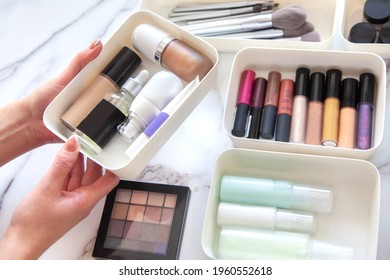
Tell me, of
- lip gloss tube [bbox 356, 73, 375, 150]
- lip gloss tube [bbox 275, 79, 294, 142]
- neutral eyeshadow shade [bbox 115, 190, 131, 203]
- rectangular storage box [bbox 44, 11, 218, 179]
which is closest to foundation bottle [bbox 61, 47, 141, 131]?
rectangular storage box [bbox 44, 11, 218, 179]

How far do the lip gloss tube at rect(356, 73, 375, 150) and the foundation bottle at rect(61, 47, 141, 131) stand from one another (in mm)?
323

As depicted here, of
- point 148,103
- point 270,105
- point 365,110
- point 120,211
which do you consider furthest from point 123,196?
point 365,110

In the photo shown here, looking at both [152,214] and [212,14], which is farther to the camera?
[212,14]

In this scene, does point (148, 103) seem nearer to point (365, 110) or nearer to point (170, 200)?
point (170, 200)

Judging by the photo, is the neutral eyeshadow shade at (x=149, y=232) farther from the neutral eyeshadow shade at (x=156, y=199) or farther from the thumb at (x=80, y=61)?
the thumb at (x=80, y=61)

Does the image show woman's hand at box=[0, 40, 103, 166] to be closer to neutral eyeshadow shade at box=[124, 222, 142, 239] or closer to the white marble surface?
the white marble surface

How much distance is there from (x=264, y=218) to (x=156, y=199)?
0.15 meters

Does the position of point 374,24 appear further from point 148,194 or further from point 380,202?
point 148,194

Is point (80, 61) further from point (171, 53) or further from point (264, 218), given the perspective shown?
point (264, 218)

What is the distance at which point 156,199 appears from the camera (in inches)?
29.7

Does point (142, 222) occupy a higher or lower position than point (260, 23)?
lower

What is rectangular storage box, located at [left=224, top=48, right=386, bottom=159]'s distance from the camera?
0.71 meters

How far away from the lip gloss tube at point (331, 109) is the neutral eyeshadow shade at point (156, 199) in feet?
0.77
